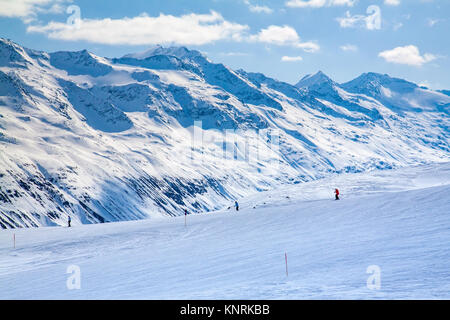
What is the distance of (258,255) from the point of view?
78.3 feet

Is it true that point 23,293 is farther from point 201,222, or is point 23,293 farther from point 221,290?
point 201,222

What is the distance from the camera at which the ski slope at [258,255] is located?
1645 centimetres

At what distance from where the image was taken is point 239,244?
92.6 feet

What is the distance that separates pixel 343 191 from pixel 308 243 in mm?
46761

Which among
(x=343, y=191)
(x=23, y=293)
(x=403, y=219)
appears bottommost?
(x=23, y=293)

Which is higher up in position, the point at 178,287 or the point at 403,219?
the point at 403,219

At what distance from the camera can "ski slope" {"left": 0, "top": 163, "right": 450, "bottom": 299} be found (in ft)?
54.0

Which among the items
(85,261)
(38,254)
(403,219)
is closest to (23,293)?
(85,261)
